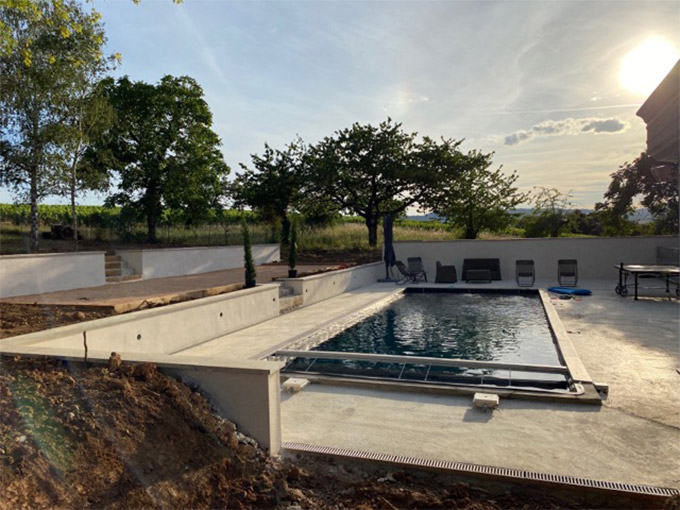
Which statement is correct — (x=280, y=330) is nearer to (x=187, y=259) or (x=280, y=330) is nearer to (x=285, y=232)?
(x=187, y=259)

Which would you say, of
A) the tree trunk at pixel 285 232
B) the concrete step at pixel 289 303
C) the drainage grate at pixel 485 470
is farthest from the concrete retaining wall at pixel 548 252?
the drainage grate at pixel 485 470

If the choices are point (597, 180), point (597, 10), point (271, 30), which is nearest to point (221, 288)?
point (271, 30)

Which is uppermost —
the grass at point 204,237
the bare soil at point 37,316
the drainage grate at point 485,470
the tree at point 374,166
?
the tree at point 374,166

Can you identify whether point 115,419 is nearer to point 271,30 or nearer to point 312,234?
point 271,30

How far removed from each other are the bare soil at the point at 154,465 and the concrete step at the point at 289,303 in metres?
7.01

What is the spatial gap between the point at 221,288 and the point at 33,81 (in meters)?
8.21

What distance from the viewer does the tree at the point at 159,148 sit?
17844 millimetres

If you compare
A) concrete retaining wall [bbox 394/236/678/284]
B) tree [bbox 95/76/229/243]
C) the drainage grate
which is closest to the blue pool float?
concrete retaining wall [bbox 394/236/678/284]

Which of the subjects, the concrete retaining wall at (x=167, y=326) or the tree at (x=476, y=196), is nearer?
the concrete retaining wall at (x=167, y=326)

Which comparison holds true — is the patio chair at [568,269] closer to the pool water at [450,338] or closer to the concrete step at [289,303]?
the pool water at [450,338]

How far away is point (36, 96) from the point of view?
12.4m

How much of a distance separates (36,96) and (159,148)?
592 cm

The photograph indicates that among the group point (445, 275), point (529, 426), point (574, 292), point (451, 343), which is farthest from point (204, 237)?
point (529, 426)

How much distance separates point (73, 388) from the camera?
354 centimetres
